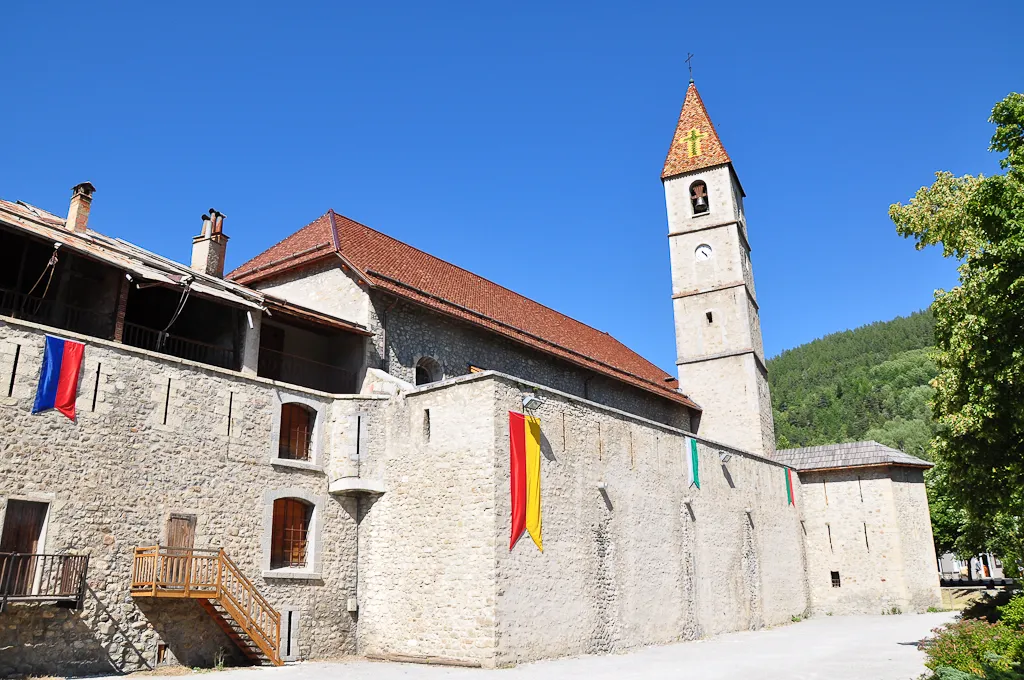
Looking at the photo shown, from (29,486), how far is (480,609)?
29.7 feet

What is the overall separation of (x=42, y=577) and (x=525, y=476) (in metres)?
9.73

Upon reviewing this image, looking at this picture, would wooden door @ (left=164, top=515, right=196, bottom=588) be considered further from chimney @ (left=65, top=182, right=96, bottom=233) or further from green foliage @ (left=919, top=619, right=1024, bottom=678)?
green foliage @ (left=919, top=619, right=1024, bottom=678)

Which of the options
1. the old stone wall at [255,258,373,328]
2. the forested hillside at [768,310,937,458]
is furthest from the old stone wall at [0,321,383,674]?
the forested hillside at [768,310,937,458]

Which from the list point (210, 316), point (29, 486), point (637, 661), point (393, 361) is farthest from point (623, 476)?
point (29, 486)

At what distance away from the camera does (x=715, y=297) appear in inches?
1427

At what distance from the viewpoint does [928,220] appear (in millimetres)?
17516

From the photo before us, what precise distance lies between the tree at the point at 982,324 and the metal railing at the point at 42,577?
54.4 feet

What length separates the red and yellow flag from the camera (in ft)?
58.1

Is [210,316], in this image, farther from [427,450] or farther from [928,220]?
[928,220]

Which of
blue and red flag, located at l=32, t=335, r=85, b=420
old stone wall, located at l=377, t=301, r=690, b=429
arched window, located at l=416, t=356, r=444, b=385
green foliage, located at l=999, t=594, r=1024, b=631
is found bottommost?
green foliage, located at l=999, t=594, r=1024, b=631

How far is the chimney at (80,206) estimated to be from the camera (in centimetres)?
1877

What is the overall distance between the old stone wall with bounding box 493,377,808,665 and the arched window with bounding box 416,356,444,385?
4.16 meters

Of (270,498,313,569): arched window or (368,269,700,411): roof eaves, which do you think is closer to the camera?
(270,498,313,569): arched window

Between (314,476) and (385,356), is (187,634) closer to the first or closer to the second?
(314,476)
